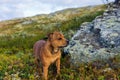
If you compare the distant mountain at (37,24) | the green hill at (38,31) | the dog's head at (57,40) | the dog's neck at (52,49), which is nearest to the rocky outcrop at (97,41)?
the dog's neck at (52,49)

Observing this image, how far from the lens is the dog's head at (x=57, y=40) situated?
563 inches

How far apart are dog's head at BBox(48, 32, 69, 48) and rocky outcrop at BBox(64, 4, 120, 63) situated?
63.7 inches

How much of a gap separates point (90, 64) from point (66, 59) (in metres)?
1.62

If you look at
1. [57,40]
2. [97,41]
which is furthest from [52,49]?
[97,41]

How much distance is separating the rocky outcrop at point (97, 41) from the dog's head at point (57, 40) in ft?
5.31

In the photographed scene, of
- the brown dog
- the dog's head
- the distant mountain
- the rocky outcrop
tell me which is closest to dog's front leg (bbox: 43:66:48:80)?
the brown dog

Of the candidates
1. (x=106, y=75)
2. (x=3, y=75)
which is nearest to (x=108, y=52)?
(x=106, y=75)

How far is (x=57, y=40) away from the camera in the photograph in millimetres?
14492

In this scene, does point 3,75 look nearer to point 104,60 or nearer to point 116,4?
point 104,60

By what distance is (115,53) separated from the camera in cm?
1532

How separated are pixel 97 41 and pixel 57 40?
285cm

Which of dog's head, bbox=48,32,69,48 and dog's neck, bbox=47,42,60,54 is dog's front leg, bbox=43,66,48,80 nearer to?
dog's neck, bbox=47,42,60,54

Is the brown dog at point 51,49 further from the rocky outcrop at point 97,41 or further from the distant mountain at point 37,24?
the distant mountain at point 37,24

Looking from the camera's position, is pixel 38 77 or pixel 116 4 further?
pixel 116 4
